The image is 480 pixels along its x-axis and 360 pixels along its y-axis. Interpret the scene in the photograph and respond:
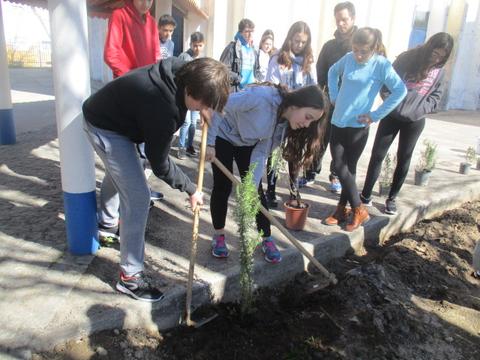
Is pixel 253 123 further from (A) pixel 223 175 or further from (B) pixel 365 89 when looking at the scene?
(B) pixel 365 89

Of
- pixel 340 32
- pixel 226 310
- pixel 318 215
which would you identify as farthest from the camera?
pixel 340 32

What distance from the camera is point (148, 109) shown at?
2.11 metres

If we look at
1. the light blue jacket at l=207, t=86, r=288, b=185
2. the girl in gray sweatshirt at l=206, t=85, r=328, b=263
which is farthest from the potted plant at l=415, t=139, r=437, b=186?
the light blue jacket at l=207, t=86, r=288, b=185

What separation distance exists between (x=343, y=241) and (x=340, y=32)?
232 cm

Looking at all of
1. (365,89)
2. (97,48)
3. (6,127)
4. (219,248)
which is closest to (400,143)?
(365,89)

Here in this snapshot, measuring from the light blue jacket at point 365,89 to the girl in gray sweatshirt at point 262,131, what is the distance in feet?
Answer: 3.15

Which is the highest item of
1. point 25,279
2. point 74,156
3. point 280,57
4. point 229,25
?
point 229,25

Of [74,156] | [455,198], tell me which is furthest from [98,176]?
[455,198]

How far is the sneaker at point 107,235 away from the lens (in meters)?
3.13

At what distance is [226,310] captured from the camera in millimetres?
2795

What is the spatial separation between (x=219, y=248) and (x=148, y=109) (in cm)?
141

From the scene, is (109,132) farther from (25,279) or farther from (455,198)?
(455,198)

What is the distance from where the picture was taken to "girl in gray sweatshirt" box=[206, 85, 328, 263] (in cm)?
266

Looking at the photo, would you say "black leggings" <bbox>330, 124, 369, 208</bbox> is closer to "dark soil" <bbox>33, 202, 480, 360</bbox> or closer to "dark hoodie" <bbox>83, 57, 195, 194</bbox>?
"dark soil" <bbox>33, 202, 480, 360</bbox>
